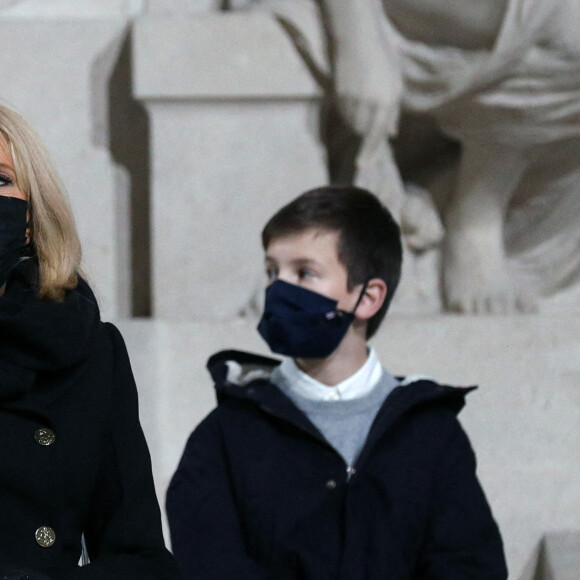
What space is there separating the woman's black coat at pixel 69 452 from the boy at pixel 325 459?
1.75 ft

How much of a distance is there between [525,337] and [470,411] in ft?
0.79

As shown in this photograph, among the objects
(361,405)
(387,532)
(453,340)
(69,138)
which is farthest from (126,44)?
(387,532)

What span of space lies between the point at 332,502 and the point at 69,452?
Result: 685 millimetres

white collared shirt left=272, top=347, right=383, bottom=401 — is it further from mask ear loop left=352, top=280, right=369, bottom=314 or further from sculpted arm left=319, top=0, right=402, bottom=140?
sculpted arm left=319, top=0, right=402, bottom=140

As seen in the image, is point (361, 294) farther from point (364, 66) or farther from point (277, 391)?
point (364, 66)

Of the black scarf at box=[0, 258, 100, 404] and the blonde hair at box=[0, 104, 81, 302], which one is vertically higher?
the blonde hair at box=[0, 104, 81, 302]

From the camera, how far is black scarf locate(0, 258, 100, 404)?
1.27 meters

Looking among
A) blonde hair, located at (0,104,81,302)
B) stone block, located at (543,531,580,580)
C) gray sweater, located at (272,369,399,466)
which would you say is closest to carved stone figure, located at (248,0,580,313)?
stone block, located at (543,531,580,580)

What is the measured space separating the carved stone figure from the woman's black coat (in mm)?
1786

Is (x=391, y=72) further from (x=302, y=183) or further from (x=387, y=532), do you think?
(x=387, y=532)

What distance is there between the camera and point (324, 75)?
307 cm

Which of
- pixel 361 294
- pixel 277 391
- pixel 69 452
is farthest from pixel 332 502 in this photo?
pixel 69 452

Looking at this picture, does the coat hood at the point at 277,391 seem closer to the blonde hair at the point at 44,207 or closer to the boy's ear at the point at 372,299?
the boy's ear at the point at 372,299

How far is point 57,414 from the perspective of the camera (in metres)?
1.31
